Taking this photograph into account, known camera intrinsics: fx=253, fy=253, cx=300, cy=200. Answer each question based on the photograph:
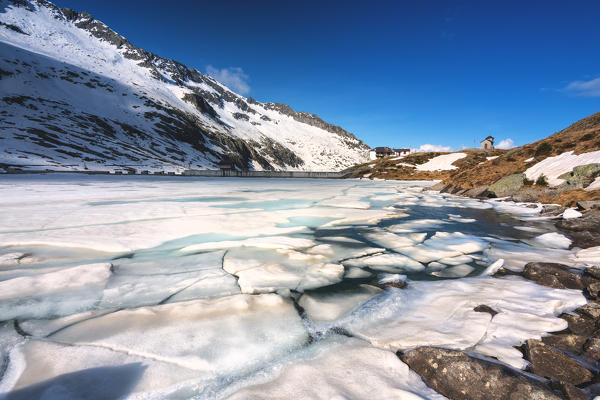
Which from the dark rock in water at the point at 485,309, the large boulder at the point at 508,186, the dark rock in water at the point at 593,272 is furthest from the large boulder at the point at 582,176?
the dark rock in water at the point at 485,309

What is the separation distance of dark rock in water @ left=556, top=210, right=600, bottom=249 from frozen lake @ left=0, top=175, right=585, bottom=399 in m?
0.44

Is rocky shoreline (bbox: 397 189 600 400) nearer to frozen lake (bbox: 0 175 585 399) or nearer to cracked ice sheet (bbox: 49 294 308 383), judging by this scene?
frozen lake (bbox: 0 175 585 399)

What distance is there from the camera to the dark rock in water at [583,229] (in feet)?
15.1

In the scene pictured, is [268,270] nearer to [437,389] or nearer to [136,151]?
[437,389]

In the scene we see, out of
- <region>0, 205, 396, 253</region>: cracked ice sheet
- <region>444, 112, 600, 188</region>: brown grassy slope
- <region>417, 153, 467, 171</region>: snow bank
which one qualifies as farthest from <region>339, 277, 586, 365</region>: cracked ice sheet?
<region>417, 153, 467, 171</region>: snow bank

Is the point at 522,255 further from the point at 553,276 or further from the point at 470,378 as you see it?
the point at 470,378

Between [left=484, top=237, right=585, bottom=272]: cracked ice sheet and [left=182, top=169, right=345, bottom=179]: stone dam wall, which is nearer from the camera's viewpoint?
[left=484, top=237, right=585, bottom=272]: cracked ice sheet

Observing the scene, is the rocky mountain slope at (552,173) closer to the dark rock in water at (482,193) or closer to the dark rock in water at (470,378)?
the dark rock in water at (482,193)

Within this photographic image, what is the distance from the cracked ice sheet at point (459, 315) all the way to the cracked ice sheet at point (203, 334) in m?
0.61

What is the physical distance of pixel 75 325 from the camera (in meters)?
2.03

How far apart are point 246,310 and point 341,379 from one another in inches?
42.3

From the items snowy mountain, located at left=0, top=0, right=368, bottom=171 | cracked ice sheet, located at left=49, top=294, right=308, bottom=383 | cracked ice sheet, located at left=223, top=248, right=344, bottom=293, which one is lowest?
cracked ice sheet, located at left=49, top=294, right=308, bottom=383

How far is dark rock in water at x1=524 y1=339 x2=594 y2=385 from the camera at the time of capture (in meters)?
1.51

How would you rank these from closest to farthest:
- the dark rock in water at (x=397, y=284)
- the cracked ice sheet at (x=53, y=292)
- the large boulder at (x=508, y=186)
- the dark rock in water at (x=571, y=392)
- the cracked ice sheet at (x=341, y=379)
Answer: the dark rock in water at (x=571, y=392)
the cracked ice sheet at (x=341, y=379)
the cracked ice sheet at (x=53, y=292)
the dark rock in water at (x=397, y=284)
the large boulder at (x=508, y=186)
